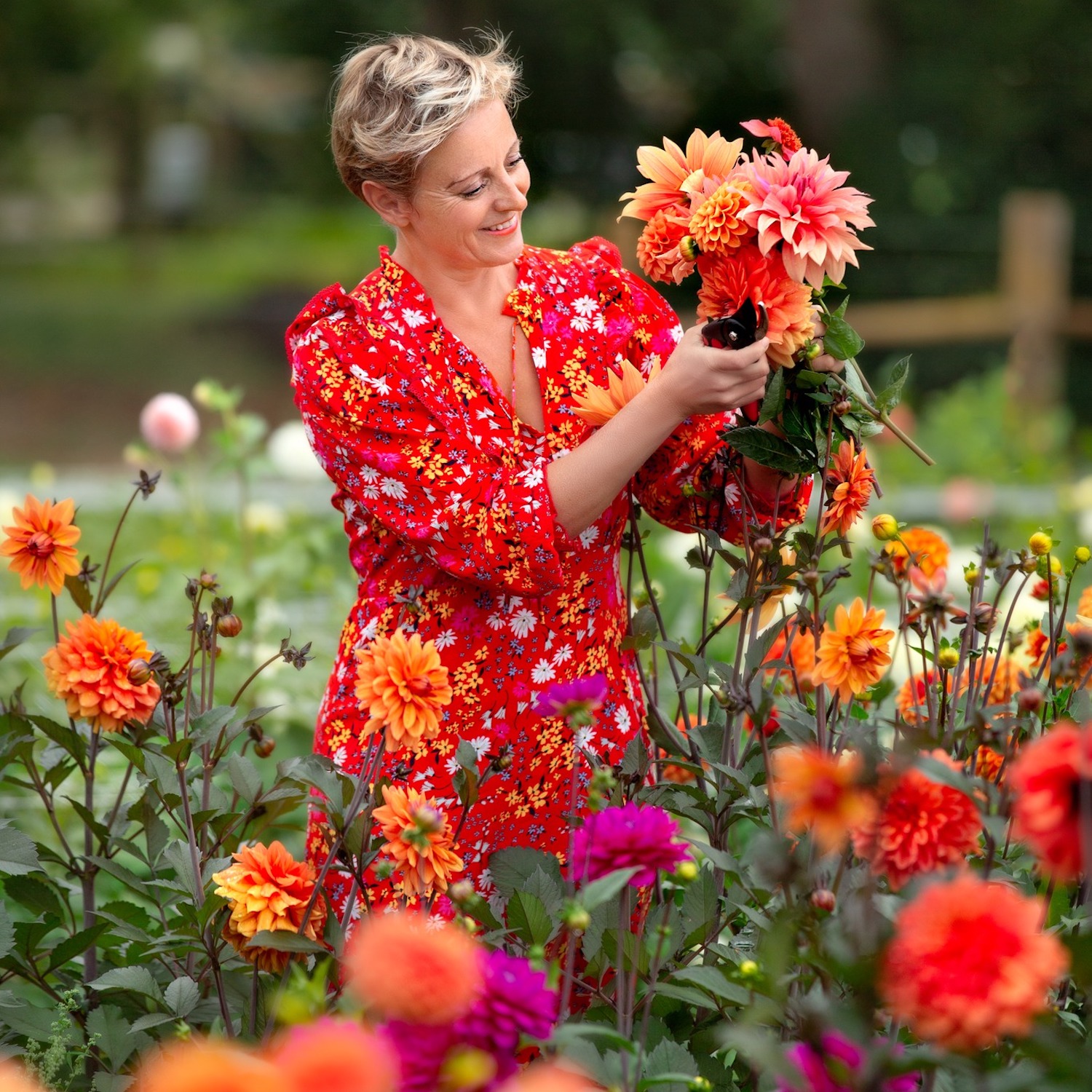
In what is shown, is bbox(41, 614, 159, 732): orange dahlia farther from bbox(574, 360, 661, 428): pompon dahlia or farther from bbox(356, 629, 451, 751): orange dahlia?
bbox(574, 360, 661, 428): pompon dahlia

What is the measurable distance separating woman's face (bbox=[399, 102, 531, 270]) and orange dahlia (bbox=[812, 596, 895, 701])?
550 mm

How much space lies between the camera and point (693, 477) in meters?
1.62

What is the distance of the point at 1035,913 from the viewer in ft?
2.45

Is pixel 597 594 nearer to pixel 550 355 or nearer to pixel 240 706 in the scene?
pixel 550 355

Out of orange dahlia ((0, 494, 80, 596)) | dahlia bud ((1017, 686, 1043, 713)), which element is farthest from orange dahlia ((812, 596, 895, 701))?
orange dahlia ((0, 494, 80, 596))

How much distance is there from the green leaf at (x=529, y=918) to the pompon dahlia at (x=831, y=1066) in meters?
0.47

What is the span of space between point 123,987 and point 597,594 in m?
0.67

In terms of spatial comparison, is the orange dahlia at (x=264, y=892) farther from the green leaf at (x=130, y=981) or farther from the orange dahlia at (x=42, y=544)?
the orange dahlia at (x=42, y=544)

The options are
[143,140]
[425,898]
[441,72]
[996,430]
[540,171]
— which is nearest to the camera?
[425,898]

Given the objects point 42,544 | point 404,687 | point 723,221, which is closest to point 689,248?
point 723,221

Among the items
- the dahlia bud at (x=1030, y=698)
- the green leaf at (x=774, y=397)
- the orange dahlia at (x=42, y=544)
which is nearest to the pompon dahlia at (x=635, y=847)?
the dahlia bud at (x=1030, y=698)

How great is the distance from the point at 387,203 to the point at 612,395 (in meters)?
0.34

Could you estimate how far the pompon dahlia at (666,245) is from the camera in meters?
1.43

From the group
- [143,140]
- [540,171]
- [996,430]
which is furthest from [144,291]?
[996,430]
